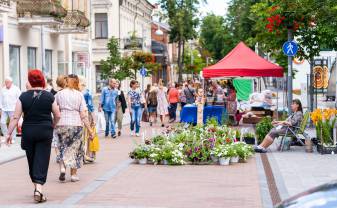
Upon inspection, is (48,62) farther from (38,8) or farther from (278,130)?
(278,130)

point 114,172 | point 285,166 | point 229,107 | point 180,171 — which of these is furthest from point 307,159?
point 229,107

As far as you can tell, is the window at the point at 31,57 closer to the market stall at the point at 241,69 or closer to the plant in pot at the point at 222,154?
the market stall at the point at 241,69

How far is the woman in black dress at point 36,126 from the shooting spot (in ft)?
33.6

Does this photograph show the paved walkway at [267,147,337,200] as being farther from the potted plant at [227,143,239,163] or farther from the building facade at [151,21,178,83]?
the building facade at [151,21,178,83]

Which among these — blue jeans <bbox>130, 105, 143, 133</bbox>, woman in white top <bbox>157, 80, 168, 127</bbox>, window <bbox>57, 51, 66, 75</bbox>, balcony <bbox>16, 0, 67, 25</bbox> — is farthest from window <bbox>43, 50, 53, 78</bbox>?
blue jeans <bbox>130, 105, 143, 133</bbox>

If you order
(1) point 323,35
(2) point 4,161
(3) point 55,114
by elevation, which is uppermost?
(1) point 323,35

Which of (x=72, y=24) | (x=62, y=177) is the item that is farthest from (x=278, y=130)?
(x=72, y=24)

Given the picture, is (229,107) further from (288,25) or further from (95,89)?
(95,89)

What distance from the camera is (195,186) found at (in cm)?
1148

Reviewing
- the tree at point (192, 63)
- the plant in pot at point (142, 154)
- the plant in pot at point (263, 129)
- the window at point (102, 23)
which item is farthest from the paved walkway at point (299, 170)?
the tree at point (192, 63)

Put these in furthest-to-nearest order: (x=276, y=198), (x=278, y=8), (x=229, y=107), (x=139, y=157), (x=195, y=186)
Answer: (x=229, y=107) < (x=278, y=8) < (x=139, y=157) < (x=195, y=186) < (x=276, y=198)

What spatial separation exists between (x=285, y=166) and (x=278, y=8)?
7774mm

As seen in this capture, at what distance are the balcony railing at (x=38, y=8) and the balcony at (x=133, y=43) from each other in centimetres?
2309

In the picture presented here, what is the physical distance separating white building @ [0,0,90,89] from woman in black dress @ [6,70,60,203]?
1691cm
